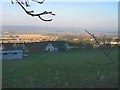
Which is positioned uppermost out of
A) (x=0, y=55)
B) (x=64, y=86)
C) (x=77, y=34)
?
(x=77, y=34)

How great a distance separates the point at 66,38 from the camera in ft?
5.92

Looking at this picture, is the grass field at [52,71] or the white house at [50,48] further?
the grass field at [52,71]

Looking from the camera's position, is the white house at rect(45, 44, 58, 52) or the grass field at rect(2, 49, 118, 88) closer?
the white house at rect(45, 44, 58, 52)

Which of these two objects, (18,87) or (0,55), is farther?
(18,87)

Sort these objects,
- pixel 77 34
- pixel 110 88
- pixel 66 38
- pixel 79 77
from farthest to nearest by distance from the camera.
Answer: pixel 79 77
pixel 110 88
pixel 66 38
pixel 77 34

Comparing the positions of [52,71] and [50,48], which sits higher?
[50,48]

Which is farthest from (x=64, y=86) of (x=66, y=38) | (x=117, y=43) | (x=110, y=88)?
(x=117, y=43)

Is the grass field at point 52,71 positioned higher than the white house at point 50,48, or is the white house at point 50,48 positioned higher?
the white house at point 50,48

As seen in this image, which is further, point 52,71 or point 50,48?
point 52,71

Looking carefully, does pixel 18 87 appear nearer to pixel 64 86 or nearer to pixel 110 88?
pixel 64 86

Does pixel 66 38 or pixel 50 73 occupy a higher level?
pixel 66 38

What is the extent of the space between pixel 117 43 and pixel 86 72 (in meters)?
2.25

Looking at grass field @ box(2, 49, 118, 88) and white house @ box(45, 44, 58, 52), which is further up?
white house @ box(45, 44, 58, 52)

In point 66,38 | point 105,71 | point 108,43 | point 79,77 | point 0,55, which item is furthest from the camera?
point 79,77
